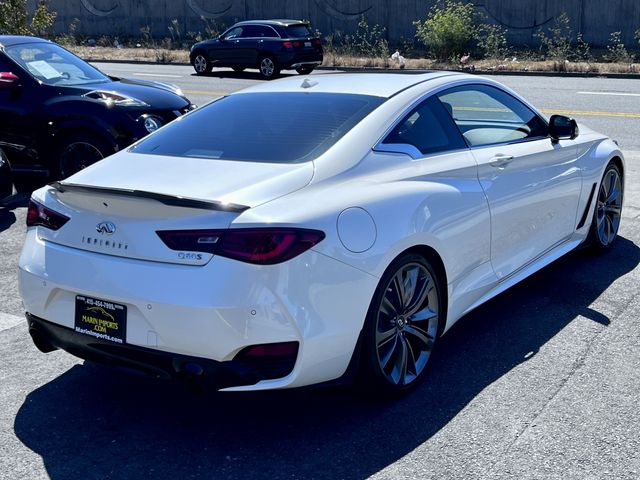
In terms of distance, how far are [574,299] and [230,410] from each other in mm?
2715

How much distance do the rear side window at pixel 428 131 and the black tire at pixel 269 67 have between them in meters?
20.6

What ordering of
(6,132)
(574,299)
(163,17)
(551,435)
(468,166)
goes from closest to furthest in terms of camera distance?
(551,435)
(468,166)
(574,299)
(6,132)
(163,17)

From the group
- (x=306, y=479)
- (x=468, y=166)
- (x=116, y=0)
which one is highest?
(x=116, y=0)

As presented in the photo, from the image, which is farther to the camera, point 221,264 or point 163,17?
point 163,17

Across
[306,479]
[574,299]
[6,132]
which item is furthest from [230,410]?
[6,132]

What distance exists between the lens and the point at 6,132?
9789mm

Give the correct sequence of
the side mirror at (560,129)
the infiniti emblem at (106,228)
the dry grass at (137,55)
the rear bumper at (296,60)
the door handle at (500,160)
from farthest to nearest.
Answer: the dry grass at (137,55)
the rear bumper at (296,60)
the side mirror at (560,129)
the door handle at (500,160)
the infiniti emblem at (106,228)

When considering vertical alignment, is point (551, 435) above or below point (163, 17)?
below

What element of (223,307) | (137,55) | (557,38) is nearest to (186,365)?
(223,307)

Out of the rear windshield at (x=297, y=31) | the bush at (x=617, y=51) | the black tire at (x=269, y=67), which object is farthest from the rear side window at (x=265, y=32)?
the bush at (x=617, y=51)

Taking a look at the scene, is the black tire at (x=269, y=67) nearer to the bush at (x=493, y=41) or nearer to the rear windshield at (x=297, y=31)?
the rear windshield at (x=297, y=31)

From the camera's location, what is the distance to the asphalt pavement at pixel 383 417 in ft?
13.1

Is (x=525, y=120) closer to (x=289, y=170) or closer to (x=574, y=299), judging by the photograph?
(x=574, y=299)

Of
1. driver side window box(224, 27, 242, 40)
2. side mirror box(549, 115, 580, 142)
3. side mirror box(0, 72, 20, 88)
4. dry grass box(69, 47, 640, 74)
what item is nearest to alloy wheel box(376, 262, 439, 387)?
side mirror box(549, 115, 580, 142)
